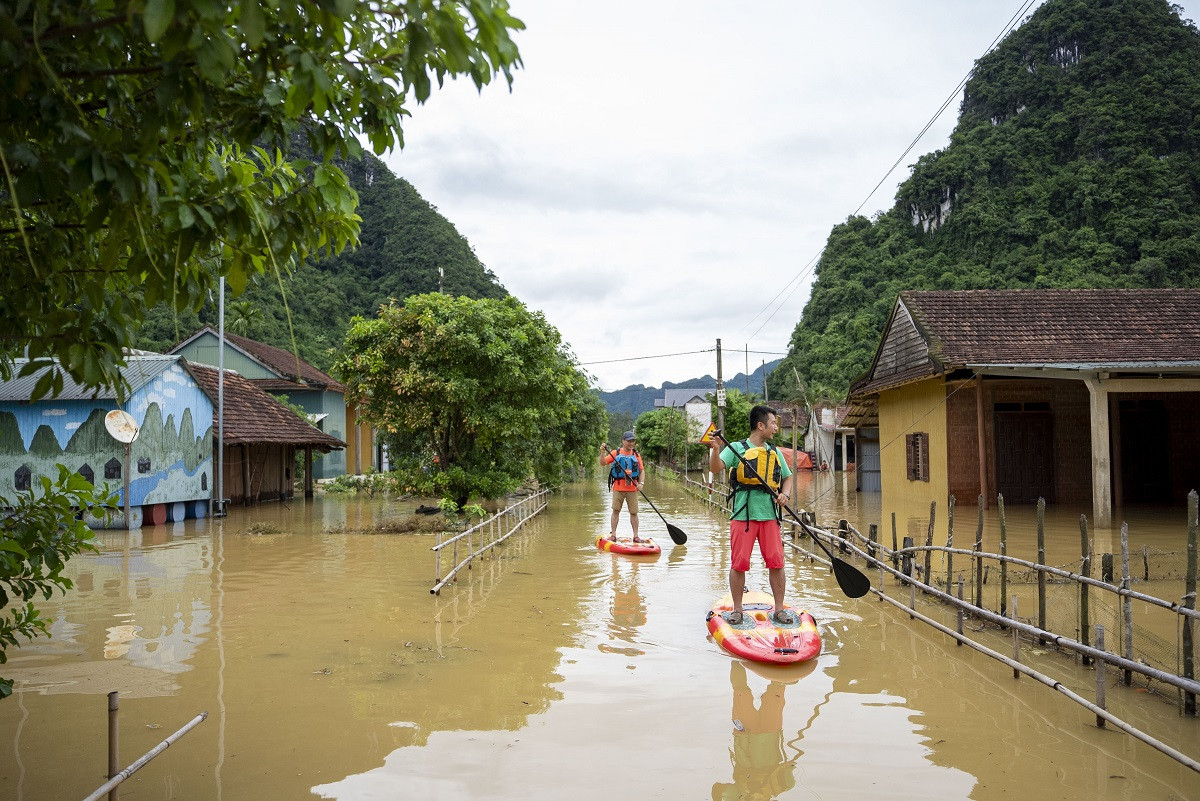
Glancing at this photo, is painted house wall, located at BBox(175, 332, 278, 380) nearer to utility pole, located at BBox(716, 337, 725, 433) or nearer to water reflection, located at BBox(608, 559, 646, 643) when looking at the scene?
utility pole, located at BBox(716, 337, 725, 433)

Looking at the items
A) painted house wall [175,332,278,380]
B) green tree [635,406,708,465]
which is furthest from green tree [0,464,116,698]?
green tree [635,406,708,465]

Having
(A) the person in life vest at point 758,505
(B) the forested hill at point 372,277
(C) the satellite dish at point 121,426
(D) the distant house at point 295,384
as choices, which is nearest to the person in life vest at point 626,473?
(A) the person in life vest at point 758,505

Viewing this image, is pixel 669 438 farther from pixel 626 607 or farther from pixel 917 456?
pixel 626 607

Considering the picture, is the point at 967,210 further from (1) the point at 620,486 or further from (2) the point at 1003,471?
(1) the point at 620,486

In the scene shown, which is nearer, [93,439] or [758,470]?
[758,470]

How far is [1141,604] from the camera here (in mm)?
8875

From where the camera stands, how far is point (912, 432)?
19641mm

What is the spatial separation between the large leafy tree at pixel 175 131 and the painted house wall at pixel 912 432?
640 inches

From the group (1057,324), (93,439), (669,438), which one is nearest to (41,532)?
(93,439)

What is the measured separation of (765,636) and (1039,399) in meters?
13.7

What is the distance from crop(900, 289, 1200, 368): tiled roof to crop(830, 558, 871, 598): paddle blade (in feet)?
29.4

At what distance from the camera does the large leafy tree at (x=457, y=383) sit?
53.0 ft

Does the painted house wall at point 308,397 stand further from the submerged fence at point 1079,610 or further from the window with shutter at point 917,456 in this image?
the submerged fence at point 1079,610

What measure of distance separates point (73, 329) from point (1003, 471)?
60.4 ft
